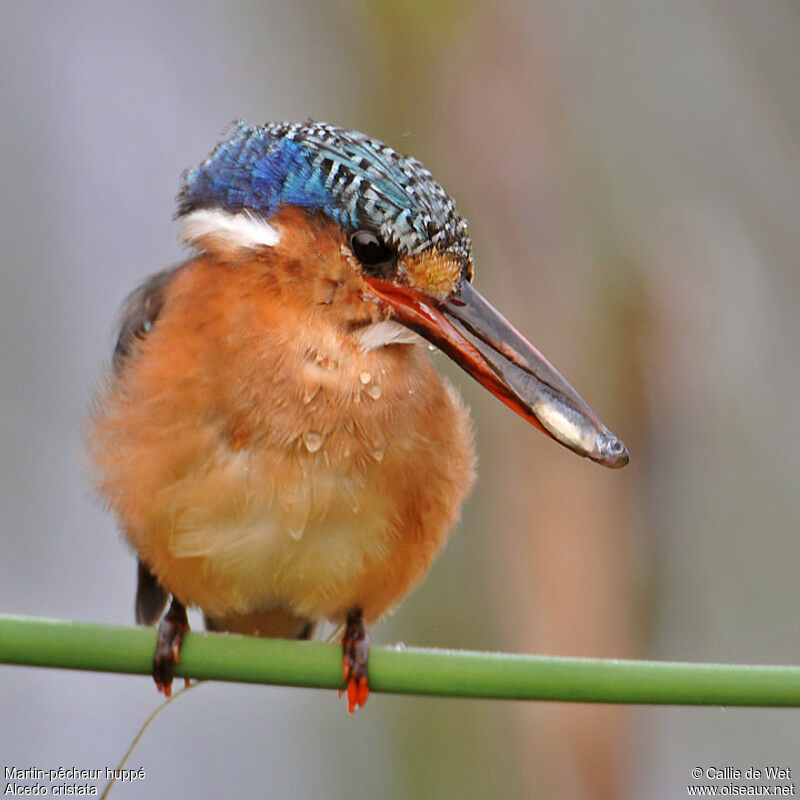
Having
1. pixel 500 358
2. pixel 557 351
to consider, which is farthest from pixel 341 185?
pixel 557 351

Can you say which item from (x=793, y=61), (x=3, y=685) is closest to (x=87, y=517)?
(x=3, y=685)

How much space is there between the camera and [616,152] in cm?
222

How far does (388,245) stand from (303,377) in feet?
0.68

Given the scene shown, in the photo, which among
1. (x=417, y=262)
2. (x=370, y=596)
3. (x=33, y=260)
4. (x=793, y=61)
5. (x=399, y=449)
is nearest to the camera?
(x=417, y=262)

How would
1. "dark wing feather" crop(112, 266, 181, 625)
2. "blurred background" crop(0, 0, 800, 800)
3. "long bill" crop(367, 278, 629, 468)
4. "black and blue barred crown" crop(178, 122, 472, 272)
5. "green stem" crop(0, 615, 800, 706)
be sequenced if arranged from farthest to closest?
"blurred background" crop(0, 0, 800, 800) → "dark wing feather" crop(112, 266, 181, 625) → "black and blue barred crown" crop(178, 122, 472, 272) → "long bill" crop(367, 278, 629, 468) → "green stem" crop(0, 615, 800, 706)

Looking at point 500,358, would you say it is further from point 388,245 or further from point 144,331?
point 144,331

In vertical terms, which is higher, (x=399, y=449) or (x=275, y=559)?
(x=399, y=449)

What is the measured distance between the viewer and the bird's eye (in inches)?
64.9

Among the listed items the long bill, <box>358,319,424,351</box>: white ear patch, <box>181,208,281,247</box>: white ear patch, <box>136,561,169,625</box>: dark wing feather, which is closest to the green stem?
the long bill

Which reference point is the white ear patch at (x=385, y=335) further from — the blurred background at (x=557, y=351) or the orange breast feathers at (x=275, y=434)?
the blurred background at (x=557, y=351)

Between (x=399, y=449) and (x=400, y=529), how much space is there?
0.13 metres

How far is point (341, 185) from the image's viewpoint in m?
1.67

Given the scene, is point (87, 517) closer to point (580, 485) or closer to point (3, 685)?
point (3, 685)

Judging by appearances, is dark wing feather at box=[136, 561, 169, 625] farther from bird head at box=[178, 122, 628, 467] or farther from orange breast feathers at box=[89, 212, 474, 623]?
bird head at box=[178, 122, 628, 467]
